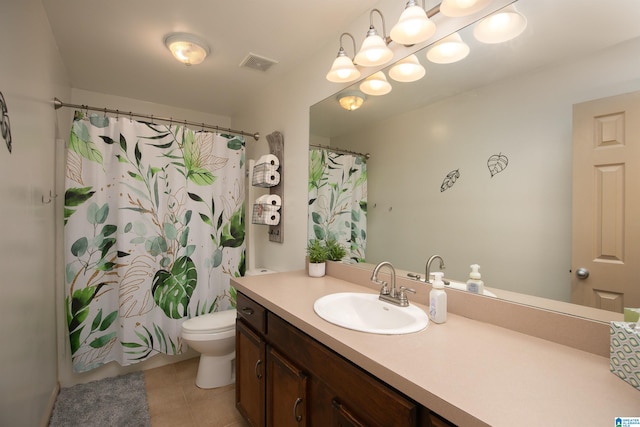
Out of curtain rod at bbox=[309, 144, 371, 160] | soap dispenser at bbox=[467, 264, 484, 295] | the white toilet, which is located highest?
curtain rod at bbox=[309, 144, 371, 160]

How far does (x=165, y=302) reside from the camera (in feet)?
7.53

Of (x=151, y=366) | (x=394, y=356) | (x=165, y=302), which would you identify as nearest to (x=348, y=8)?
(x=394, y=356)

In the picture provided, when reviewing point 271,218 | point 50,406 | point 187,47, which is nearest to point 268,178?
point 271,218

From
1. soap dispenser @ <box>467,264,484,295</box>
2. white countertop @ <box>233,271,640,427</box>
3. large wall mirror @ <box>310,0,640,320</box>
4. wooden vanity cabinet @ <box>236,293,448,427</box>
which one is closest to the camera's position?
white countertop @ <box>233,271,640,427</box>

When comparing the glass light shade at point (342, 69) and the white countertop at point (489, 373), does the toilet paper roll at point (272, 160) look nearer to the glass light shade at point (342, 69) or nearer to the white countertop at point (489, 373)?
the glass light shade at point (342, 69)

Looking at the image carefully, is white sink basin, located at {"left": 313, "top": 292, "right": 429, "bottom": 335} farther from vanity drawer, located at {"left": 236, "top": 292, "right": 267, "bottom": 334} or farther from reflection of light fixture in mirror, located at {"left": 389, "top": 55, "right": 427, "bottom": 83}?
reflection of light fixture in mirror, located at {"left": 389, "top": 55, "right": 427, "bottom": 83}

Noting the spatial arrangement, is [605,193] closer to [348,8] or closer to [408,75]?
[408,75]

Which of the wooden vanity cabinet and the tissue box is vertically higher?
the tissue box

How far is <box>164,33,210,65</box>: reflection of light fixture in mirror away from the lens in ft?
6.02

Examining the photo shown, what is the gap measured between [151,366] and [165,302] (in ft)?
1.94

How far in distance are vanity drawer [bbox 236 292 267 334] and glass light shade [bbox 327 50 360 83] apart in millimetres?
1296

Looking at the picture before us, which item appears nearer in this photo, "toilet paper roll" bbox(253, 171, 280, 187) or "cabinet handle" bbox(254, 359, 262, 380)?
"cabinet handle" bbox(254, 359, 262, 380)

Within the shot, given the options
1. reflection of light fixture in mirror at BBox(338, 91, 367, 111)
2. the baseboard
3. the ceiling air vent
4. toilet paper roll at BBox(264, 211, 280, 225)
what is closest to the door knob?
reflection of light fixture in mirror at BBox(338, 91, 367, 111)

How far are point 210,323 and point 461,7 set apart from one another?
7.62ft
